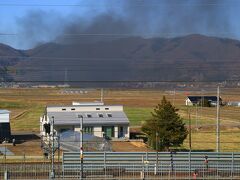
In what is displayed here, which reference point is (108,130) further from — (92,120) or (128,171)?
(128,171)

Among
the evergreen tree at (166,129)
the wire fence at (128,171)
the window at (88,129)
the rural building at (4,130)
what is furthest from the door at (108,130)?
the wire fence at (128,171)

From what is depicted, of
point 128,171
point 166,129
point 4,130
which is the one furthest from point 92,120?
point 128,171

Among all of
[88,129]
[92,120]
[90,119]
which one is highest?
[90,119]

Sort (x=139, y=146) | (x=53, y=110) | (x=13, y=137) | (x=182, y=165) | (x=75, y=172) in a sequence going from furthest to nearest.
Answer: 1. (x=53, y=110)
2. (x=13, y=137)
3. (x=139, y=146)
4. (x=182, y=165)
5. (x=75, y=172)

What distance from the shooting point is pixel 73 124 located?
193 feet

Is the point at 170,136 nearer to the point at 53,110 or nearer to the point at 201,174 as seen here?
the point at 201,174

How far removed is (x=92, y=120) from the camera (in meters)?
59.9

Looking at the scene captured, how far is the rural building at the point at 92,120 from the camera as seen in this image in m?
58.8

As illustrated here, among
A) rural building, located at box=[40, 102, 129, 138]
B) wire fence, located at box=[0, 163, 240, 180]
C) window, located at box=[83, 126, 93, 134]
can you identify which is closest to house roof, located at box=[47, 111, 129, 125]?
rural building, located at box=[40, 102, 129, 138]

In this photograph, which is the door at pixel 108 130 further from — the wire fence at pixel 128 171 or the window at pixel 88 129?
the wire fence at pixel 128 171

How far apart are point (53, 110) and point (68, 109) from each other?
1.81m

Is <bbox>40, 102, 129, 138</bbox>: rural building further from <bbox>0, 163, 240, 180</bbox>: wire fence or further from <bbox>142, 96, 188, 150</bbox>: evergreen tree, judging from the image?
<bbox>0, 163, 240, 180</bbox>: wire fence

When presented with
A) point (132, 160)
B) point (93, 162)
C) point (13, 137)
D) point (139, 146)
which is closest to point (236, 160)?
point (132, 160)

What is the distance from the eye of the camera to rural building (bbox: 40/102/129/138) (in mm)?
58750
